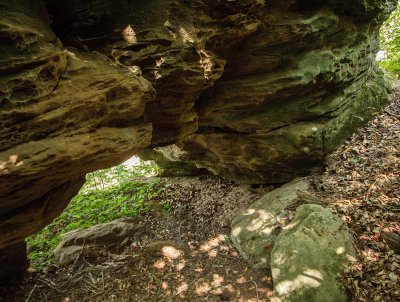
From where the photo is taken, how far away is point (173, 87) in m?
5.37

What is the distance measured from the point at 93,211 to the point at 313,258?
761cm

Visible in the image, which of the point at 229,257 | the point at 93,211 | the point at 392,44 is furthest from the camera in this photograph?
the point at 392,44

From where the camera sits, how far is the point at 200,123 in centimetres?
723

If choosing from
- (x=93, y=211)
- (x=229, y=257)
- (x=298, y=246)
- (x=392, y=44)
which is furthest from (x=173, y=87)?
(x=392, y=44)

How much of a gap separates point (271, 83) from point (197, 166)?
392cm

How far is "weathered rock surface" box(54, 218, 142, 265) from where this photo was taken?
6738 mm

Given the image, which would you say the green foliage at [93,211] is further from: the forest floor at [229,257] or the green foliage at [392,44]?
the green foliage at [392,44]

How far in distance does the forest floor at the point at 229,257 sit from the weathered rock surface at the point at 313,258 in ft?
0.60

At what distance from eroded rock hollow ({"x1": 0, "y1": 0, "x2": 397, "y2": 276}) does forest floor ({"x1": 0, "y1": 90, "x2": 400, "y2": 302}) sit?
0.68 metres

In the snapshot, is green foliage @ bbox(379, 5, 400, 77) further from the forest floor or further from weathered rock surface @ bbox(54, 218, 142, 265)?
weathered rock surface @ bbox(54, 218, 142, 265)

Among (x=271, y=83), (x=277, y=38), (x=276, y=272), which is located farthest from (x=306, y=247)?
(x=277, y=38)

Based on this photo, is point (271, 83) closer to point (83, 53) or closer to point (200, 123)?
point (200, 123)

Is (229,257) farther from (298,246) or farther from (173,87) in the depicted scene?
(173,87)

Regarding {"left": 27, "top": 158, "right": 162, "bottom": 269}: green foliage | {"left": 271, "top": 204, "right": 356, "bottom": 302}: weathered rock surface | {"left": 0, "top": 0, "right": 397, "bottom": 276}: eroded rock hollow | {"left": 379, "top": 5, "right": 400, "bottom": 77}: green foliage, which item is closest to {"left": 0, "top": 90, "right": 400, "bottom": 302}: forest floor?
{"left": 271, "top": 204, "right": 356, "bottom": 302}: weathered rock surface
